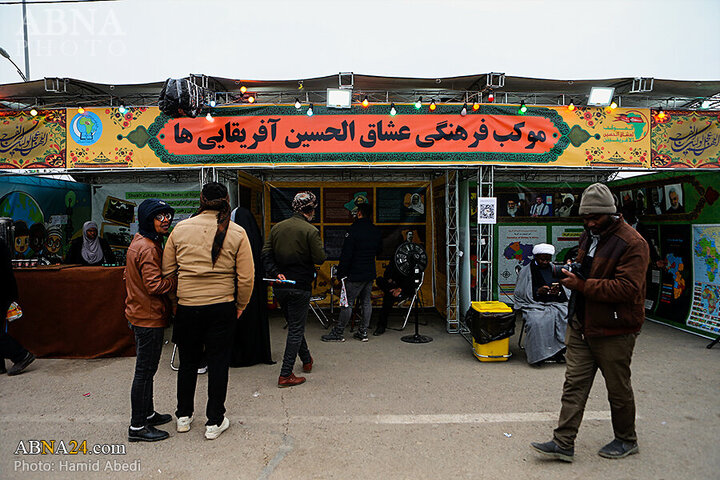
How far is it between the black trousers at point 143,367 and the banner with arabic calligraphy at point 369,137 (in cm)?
314

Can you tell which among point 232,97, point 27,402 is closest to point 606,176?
point 232,97

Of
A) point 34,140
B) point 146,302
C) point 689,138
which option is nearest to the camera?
point 146,302

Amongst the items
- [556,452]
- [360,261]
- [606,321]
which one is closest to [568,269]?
[606,321]

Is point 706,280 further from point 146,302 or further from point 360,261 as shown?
point 146,302

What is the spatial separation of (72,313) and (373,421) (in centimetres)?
395

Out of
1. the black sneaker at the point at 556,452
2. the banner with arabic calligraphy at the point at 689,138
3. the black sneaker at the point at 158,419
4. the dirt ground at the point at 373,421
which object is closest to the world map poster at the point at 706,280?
the banner with arabic calligraphy at the point at 689,138

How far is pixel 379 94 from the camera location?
6492mm

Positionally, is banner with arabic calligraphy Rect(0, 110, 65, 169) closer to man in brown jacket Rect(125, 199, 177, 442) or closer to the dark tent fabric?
the dark tent fabric

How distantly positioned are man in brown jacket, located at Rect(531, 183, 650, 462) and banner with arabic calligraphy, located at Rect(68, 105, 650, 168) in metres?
3.13

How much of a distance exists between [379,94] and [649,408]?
A: 197 inches

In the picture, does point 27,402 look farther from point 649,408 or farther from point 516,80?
point 516,80

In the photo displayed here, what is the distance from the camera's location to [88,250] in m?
6.75

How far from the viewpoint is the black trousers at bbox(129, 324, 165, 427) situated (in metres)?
3.18

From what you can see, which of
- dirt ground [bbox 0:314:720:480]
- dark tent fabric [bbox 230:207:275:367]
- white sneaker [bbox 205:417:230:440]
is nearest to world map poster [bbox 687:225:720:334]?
dirt ground [bbox 0:314:720:480]
